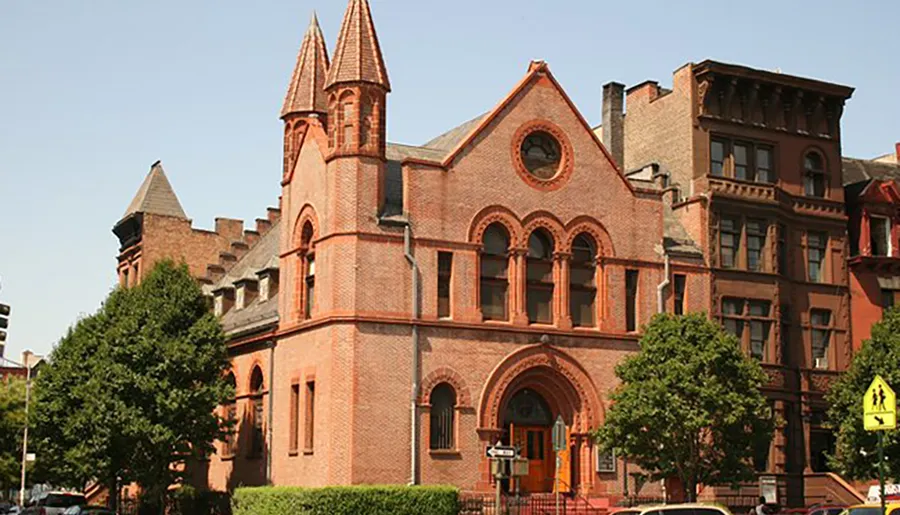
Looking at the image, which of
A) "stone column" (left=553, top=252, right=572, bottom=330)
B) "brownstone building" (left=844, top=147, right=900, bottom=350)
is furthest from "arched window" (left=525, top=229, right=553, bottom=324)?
"brownstone building" (left=844, top=147, right=900, bottom=350)

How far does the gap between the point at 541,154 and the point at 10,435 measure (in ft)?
128

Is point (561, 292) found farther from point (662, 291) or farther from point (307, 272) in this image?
point (307, 272)

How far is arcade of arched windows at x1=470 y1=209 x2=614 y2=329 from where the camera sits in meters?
44.4

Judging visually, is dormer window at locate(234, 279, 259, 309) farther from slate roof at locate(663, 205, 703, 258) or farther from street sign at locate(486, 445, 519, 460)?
street sign at locate(486, 445, 519, 460)

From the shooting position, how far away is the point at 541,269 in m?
45.5

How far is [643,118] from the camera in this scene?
55.2 metres

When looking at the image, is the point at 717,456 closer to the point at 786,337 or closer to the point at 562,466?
the point at 562,466

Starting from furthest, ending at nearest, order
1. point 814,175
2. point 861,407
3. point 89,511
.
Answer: point 814,175
point 861,407
point 89,511

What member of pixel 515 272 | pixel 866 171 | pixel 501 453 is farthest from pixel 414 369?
pixel 866 171

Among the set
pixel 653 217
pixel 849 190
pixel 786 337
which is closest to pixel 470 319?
pixel 653 217

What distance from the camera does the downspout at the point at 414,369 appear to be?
4138 cm

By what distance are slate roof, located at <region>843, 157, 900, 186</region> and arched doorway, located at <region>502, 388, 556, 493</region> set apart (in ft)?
69.8

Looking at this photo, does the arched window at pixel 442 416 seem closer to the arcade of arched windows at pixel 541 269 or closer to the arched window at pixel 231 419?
the arcade of arched windows at pixel 541 269

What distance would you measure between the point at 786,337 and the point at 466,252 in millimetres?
15747
